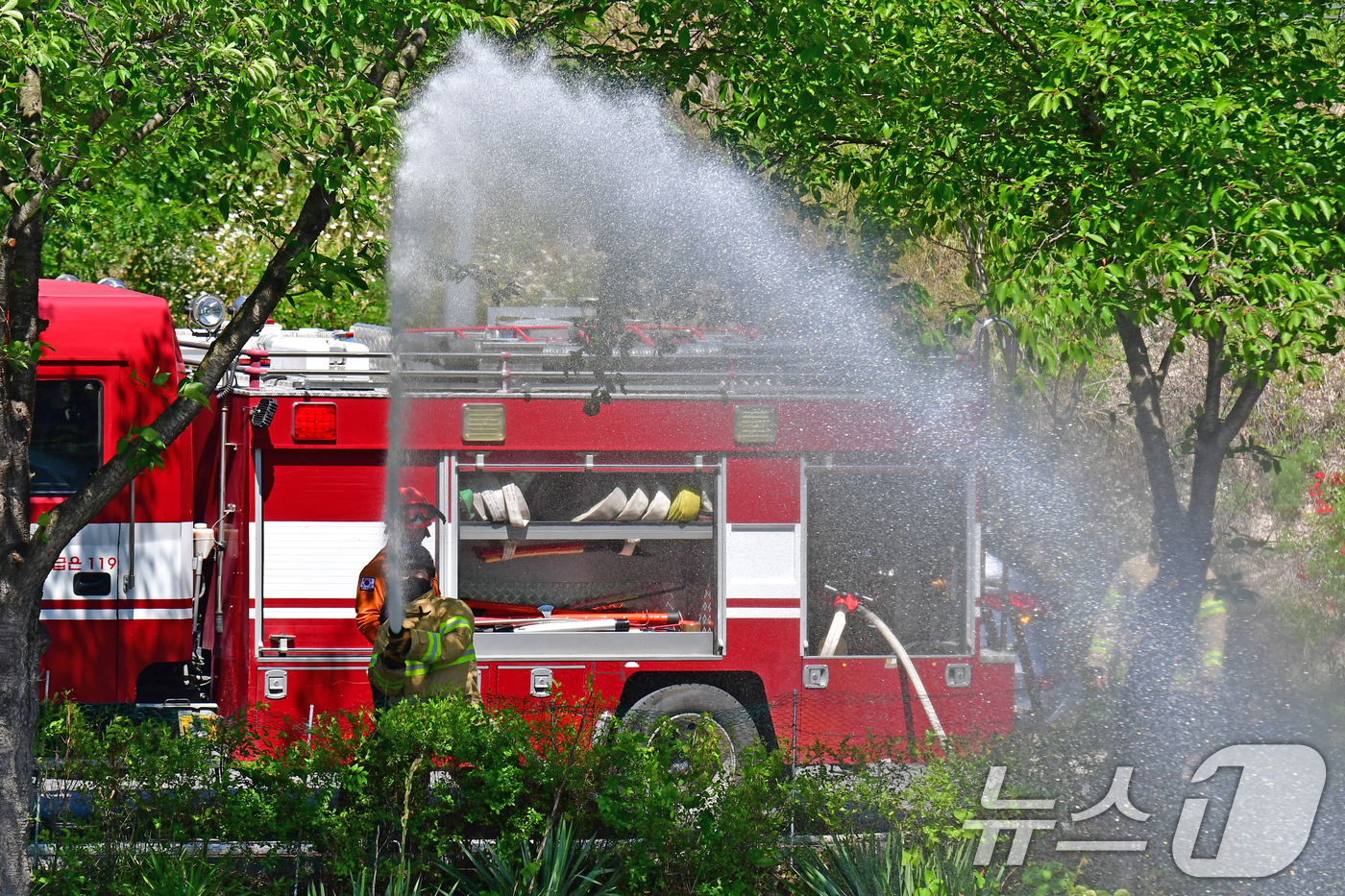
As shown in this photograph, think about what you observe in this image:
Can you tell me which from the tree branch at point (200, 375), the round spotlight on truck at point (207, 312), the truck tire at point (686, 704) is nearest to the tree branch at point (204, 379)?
the tree branch at point (200, 375)

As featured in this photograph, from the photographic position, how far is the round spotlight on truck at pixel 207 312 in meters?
7.16

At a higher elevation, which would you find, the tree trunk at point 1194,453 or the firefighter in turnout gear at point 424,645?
the tree trunk at point 1194,453

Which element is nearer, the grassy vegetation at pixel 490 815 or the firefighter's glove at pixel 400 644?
the grassy vegetation at pixel 490 815

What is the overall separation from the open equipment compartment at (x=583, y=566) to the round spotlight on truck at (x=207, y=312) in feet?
6.08

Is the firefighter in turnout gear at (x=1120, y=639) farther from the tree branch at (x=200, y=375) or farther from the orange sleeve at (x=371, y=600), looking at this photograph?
the tree branch at (x=200, y=375)

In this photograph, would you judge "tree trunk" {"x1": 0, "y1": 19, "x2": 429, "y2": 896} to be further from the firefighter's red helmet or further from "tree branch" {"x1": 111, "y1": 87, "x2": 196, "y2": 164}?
the firefighter's red helmet

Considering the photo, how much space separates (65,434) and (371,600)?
1874 millimetres

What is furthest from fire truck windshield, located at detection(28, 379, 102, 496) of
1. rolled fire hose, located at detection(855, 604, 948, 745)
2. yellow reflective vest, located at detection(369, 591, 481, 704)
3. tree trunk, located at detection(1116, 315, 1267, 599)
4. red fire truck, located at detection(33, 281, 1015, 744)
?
tree trunk, located at detection(1116, 315, 1267, 599)

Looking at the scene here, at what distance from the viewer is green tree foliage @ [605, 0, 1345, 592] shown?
4305 mm

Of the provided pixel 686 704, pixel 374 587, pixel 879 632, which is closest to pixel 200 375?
pixel 374 587

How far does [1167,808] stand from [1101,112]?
2.88m

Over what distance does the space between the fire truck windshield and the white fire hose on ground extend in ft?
13.3

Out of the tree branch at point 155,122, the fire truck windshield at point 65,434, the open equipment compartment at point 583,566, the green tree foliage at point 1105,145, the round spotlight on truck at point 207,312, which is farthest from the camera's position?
the round spotlight on truck at point 207,312

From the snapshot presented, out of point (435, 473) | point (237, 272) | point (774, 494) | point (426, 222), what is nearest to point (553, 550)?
point (435, 473)
